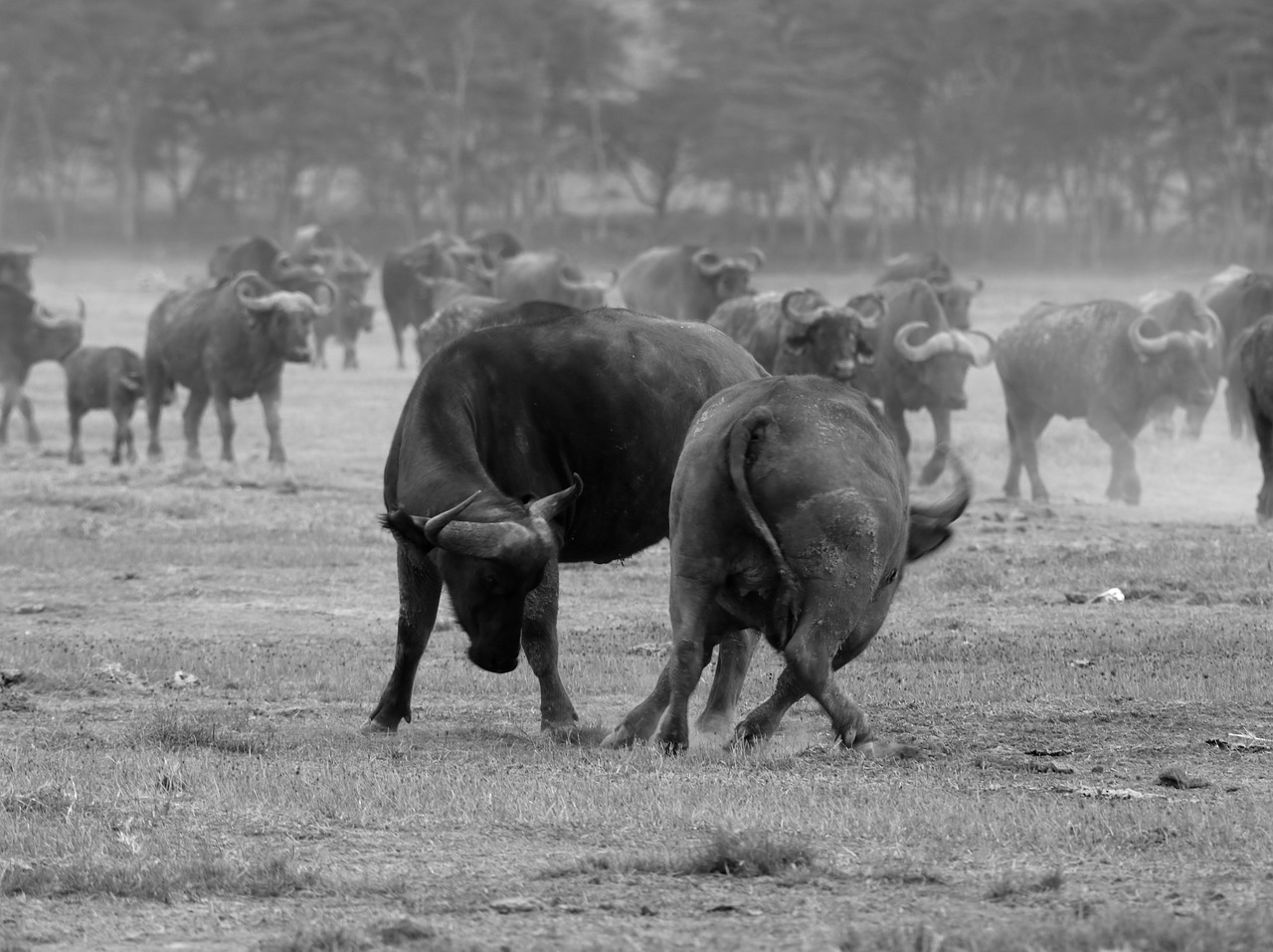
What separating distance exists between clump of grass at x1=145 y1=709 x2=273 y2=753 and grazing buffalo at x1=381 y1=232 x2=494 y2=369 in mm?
27523

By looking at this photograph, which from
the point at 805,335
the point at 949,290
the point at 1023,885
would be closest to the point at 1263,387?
the point at 805,335

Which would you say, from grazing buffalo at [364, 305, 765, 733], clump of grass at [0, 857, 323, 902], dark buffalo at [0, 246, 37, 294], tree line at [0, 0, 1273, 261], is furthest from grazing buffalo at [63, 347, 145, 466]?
tree line at [0, 0, 1273, 261]

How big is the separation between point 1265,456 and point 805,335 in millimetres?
4759

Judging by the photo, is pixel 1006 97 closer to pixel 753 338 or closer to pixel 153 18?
pixel 153 18

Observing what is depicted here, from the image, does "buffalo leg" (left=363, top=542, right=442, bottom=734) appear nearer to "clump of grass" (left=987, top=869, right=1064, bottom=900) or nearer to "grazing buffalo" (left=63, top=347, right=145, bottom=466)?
"clump of grass" (left=987, top=869, right=1064, bottom=900)

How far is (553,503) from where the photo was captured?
7.89m

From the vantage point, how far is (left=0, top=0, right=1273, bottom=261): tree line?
56906 millimetres

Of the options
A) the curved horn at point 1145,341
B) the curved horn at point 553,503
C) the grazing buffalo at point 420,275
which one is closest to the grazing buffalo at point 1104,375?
the curved horn at point 1145,341

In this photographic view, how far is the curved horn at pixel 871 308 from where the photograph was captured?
2138 centimetres

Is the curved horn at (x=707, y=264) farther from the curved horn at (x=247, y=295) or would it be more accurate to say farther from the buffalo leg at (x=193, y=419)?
the buffalo leg at (x=193, y=419)

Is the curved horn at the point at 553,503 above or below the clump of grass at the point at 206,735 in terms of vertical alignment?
above

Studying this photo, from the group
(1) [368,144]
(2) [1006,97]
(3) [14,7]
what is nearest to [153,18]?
(3) [14,7]

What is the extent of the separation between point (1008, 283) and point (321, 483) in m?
34.7

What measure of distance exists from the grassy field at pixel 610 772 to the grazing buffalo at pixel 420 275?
20715 mm
